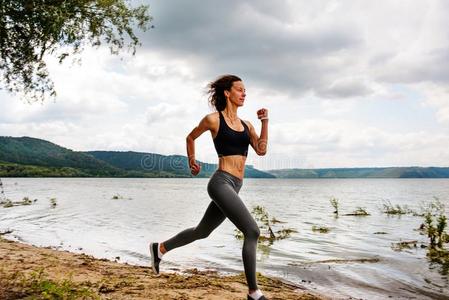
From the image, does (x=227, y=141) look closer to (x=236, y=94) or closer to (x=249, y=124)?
(x=249, y=124)

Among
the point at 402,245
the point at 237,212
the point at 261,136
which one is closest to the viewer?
the point at 237,212

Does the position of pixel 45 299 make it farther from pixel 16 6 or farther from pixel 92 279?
pixel 16 6

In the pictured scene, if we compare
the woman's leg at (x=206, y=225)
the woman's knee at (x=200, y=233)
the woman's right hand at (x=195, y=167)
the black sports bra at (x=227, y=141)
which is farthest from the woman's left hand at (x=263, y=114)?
the woman's knee at (x=200, y=233)

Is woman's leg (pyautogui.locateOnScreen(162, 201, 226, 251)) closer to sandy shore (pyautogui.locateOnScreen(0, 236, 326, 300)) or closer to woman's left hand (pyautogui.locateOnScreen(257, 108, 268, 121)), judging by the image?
sandy shore (pyautogui.locateOnScreen(0, 236, 326, 300))

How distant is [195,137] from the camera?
208 inches

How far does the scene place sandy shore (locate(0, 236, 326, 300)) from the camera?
18.1ft

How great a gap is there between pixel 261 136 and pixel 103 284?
381cm

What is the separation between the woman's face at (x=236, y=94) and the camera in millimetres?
5277

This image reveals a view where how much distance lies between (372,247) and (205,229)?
13902 mm

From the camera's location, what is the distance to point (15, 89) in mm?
11383

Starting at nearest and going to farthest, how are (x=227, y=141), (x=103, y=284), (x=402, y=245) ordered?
1. (x=227, y=141)
2. (x=103, y=284)
3. (x=402, y=245)

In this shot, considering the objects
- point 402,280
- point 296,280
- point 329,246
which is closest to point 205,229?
point 296,280

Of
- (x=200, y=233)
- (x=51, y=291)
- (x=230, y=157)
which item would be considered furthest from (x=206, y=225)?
(x=51, y=291)

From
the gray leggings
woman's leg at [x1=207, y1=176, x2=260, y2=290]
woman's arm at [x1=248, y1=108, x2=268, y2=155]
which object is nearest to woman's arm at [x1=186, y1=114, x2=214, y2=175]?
the gray leggings
